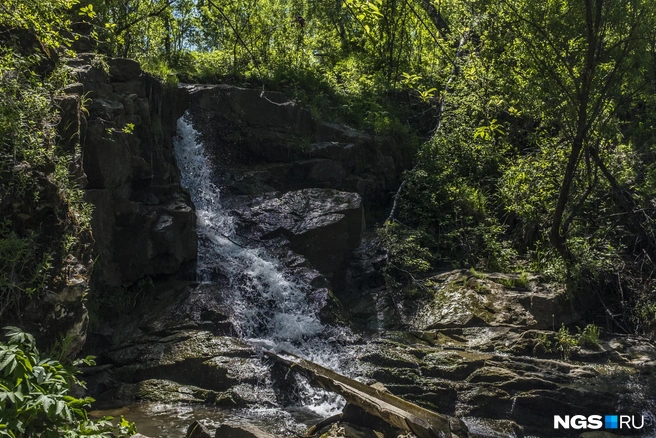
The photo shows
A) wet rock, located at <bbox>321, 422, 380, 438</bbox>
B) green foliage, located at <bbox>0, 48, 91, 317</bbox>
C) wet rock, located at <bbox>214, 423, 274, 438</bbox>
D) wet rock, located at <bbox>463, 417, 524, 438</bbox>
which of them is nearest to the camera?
green foliage, located at <bbox>0, 48, 91, 317</bbox>

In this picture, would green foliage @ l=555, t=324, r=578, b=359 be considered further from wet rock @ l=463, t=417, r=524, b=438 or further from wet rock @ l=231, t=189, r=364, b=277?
wet rock @ l=231, t=189, r=364, b=277

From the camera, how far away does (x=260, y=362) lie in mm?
9188

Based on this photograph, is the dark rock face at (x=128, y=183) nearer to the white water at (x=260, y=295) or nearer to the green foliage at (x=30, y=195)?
the white water at (x=260, y=295)

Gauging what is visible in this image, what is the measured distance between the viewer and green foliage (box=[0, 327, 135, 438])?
4.05m

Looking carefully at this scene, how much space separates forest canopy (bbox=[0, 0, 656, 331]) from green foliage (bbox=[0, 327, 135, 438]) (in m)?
4.50

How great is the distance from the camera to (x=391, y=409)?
697 centimetres

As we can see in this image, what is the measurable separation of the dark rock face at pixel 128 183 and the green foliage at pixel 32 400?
518 cm

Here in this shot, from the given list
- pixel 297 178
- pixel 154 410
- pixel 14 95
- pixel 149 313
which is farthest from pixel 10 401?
pixel 297 178

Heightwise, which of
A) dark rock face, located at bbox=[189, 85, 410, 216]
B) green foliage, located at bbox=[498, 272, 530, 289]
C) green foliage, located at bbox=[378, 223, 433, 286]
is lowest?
green foliage, located at bbox=[498, 272, 530, 289]

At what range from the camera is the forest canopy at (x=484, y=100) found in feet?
36.2

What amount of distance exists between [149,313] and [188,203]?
2.44 metres

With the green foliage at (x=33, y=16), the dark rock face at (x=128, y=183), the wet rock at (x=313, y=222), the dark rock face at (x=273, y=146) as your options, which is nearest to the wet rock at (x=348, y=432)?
the dark rock face at (x=128, y=183)

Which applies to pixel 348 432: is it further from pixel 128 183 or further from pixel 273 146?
pixel 273 146

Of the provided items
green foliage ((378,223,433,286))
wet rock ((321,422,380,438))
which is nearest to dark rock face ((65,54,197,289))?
green foliage ((378,223,433,286))
